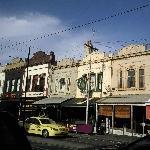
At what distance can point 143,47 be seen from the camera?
31016mm

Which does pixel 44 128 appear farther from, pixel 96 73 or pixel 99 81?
pixel 96 73

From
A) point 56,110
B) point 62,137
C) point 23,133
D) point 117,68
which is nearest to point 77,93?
point 56,110

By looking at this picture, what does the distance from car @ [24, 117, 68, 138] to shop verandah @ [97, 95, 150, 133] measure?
682cm

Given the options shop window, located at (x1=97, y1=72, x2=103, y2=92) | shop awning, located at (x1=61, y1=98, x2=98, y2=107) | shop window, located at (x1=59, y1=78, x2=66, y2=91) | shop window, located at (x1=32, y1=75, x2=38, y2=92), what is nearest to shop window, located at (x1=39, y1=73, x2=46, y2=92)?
shop window, located at (x1=32, y1=75, x2=38, y2=92)

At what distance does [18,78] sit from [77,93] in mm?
13589

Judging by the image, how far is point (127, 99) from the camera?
100 feet

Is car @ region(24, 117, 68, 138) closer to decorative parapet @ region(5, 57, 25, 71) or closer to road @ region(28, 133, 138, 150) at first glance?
road @ region(28, 133, 138, 150)

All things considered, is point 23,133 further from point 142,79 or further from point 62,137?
point 142,79

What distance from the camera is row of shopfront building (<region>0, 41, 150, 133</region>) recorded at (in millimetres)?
30719

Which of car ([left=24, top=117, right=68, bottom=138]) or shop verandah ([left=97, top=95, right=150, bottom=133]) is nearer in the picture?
car ([left=24, top=117, right=68, bottom=138])

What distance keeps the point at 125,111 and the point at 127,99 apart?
3.76 ft

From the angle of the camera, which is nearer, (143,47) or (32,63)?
(143,47)

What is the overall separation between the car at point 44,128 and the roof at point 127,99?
6869 mm

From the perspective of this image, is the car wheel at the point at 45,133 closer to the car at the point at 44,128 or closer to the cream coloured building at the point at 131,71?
the car at the point at 44,128
